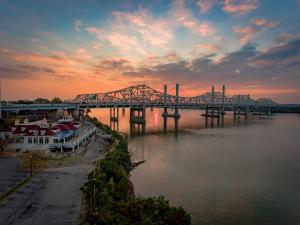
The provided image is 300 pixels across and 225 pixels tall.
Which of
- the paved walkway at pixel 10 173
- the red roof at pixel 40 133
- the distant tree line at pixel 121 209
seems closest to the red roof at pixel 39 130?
the red roof at pixel 40 133

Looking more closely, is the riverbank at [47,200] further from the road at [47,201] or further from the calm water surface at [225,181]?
the calm water surface at [225,181]

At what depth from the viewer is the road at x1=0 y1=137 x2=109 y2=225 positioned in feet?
44.4

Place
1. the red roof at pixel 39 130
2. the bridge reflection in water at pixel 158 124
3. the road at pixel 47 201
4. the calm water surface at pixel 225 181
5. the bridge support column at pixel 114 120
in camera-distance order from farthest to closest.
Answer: the bridge support column at pixel 114 120, the bridge reflection in water at pixel 158 124, the red roof at pixel 39 130, the calm water surface at pixel 225 181, the road at pixel 47 201

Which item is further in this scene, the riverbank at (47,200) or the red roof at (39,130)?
the red roof at (39,130)

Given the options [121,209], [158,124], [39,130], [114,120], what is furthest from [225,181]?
[114,120]

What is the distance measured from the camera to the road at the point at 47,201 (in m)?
13.5

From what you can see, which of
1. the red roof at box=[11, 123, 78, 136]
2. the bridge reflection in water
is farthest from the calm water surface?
the bridge reflection in water

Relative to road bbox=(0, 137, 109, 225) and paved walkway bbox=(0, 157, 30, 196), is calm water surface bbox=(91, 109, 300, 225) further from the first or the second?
paved walkway bbox=(0, 157, 30, 196)

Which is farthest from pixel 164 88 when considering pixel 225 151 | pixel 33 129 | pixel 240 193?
pixel 240 193

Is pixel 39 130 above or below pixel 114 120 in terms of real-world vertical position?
above

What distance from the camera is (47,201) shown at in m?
15.6

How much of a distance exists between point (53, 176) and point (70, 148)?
29.5 feet

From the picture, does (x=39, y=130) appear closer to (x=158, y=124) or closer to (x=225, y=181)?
(x=225, y=181)

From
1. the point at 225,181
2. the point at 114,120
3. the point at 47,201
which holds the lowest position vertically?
the point at 225,181
